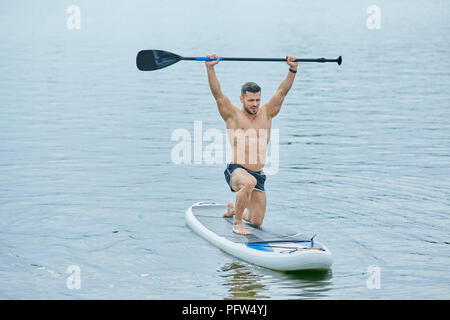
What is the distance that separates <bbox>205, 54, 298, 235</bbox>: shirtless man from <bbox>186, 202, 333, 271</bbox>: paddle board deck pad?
0.79 ft

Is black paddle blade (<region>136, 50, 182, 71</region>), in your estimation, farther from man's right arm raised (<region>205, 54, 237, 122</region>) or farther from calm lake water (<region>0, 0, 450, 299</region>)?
calm lake water (<region>0, 0, 450, 299</region>)

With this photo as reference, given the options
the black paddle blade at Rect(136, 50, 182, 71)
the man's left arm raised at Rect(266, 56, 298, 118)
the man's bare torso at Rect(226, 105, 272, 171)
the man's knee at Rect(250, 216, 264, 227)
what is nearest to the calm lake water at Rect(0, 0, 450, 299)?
the man's knee at Rect(250, 216, 264, 227)

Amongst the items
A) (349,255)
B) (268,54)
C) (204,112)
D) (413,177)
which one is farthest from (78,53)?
(349,255)

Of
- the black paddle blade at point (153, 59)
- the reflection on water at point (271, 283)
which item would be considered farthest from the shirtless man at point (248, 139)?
the black paddle blade at point (153, 59)

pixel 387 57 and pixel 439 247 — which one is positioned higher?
pixel 387 57

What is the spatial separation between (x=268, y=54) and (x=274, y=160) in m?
18.1

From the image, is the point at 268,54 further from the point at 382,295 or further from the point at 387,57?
the point at 382,295

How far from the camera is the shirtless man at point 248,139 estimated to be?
10.1 m

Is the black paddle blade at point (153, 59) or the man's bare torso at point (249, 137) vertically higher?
the black paddle blade at point (153, 59)

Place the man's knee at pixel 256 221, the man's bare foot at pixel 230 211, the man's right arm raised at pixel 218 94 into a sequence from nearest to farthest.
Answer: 1. the man's right arm raised at pixel 218 94
2. the man's knee at pixel 256 221
3. the man's bare foot at pixel 230 211

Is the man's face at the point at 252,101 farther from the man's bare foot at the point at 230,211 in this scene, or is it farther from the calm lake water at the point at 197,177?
the calm lake water at the point at 197,177

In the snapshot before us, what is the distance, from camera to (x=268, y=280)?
9133 millimetres

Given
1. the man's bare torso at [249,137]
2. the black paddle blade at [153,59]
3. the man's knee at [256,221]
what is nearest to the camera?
the man's bare torso at [249,137]

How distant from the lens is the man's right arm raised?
9.93 m
